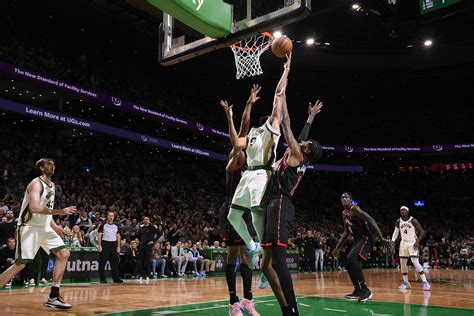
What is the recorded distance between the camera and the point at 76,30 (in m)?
22.9

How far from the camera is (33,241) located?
6188mm

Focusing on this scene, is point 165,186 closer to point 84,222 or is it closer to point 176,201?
point 176,201

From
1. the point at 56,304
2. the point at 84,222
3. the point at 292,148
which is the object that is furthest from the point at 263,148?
the point at 84,222

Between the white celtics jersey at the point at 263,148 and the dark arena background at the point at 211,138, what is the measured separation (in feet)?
3.75

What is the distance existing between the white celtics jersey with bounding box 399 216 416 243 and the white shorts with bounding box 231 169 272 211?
324 inches

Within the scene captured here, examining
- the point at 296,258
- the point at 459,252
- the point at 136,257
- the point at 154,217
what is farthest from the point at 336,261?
the point at 136,257

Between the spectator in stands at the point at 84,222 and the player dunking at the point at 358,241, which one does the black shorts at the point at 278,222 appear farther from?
the spectator in stands at the point at 84,222

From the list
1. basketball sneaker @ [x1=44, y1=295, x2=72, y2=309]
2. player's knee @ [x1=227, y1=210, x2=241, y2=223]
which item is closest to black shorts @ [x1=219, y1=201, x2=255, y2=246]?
player's knee @ [x1=227, y1=210, x2=241, y2=223]

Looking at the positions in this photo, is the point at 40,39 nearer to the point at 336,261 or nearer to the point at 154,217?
the point at 154,217

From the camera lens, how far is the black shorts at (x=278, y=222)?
4.45 meters

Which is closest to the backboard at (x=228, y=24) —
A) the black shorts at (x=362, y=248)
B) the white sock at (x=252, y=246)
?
the white sock at (x=252, y=246)

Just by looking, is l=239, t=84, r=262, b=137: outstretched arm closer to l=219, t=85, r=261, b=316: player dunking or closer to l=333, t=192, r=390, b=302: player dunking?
l=219, t=85, r=261, b=316: player dunking

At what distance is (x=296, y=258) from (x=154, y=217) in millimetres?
7371

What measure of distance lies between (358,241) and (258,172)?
422 cm
